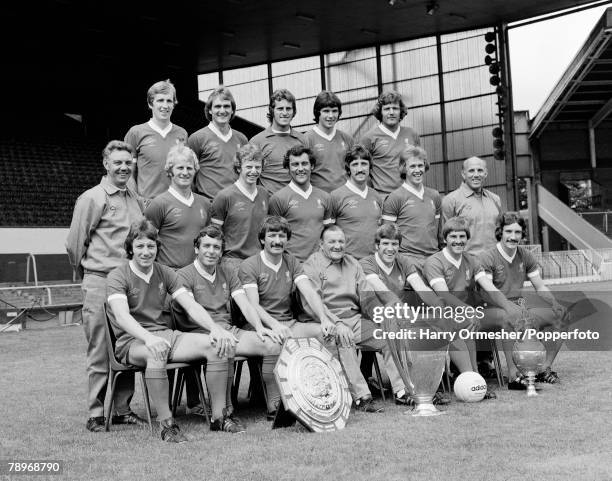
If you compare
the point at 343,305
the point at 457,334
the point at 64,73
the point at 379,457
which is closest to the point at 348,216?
the point at 343,305

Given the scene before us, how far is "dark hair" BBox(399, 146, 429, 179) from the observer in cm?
599

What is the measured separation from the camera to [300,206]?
5.65 meters

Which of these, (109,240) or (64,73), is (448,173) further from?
(109,240)

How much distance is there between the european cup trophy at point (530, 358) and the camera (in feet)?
18.1

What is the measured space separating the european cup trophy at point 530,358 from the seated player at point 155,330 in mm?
2178

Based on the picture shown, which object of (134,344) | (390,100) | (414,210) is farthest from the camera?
(390,100)

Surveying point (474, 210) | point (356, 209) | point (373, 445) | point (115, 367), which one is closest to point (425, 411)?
point (373, 445)

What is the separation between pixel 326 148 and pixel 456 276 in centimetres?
147

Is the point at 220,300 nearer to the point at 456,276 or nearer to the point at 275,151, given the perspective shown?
the point at 275,151

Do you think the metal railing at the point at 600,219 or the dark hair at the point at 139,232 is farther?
the metal railing at the point at 600,219

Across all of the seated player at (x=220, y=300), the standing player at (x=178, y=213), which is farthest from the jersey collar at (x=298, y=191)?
the seated player at (x=220, y=300)

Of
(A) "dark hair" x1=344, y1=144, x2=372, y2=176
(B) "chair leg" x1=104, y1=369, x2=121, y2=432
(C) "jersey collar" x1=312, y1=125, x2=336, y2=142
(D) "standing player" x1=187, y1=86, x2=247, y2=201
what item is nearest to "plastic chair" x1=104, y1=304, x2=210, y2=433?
(B) "chair leg" x1=104, y1=369, x2=121, y2=432

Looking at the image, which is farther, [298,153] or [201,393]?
[298,153]

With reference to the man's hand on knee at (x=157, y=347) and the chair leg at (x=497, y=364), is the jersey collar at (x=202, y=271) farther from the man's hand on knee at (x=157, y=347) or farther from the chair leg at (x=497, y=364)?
the chair leg at (x=497, y=364)
